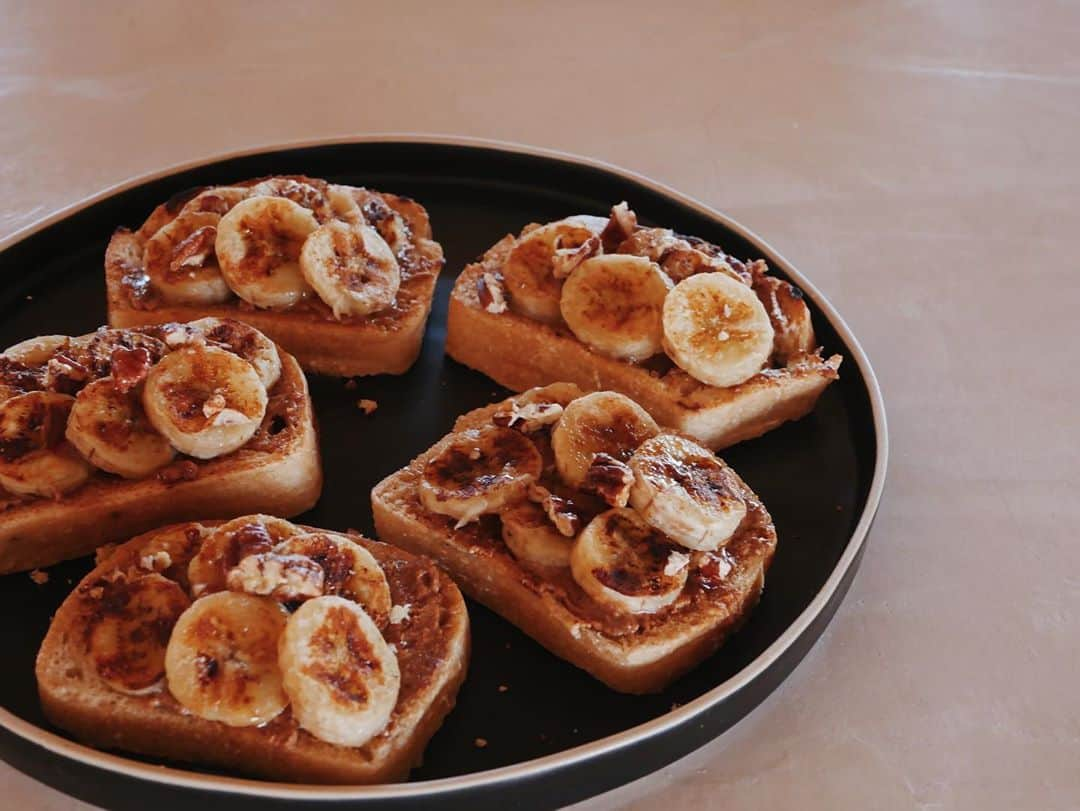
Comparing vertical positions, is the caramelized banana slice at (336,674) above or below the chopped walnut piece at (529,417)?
below

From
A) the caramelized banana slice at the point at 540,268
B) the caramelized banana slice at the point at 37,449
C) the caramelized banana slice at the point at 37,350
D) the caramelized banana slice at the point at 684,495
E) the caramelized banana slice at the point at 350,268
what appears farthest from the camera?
the caramelized banana slice at the point at 540,268

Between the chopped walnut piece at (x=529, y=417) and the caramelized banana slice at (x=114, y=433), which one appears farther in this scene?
the chopped walnut piece at (x=529, y=417)

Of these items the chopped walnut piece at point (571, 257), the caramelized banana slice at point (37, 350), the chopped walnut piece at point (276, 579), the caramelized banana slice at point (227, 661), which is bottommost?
the caramelized banana slice at point (227, 661)

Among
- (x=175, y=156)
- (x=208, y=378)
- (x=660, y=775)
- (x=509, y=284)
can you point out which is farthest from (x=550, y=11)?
(x=660, y=775)

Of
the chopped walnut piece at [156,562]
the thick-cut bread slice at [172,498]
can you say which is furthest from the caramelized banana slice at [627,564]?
the chopped walnut piece at [156,562]

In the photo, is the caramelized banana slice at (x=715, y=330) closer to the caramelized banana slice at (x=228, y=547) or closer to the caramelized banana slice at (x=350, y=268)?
the caramelized banana slice at (x=350, y=268)

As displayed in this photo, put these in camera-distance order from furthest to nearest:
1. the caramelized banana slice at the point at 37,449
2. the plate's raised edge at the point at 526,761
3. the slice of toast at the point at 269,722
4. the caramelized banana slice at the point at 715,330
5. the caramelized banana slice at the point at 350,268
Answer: the caramelized banana slice at the point at 350,268, the caramelized banana slice at the point at 715,330, the caramelized banana slice at the point at 37,449, the slice of toast at the point at 269,722, the plate's raised edge at the point at 526,761

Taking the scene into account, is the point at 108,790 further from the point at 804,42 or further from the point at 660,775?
the point at 804,42
